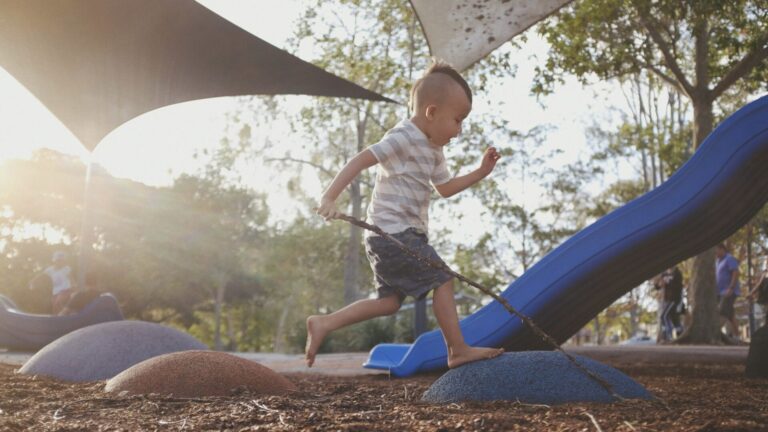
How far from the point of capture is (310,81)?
28.5ft

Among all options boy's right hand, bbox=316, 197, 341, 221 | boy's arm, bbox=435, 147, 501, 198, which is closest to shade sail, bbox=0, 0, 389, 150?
boy's arm, bbox=435, 147, 501, 198

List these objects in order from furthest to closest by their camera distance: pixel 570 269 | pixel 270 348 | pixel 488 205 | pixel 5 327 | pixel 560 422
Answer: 1. pixel 270 348
2. pixel 488 205
3. pixel 5 327
4. pixel 570 269
5. pixel 560 422

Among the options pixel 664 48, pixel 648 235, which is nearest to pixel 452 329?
pixel 648 235

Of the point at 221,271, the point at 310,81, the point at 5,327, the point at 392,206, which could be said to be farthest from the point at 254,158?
the point at 392,206

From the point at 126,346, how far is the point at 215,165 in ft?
86.7

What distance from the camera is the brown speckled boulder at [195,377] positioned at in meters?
4.01

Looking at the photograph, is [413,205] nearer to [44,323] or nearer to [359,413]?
[359,413]

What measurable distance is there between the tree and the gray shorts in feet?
25.6

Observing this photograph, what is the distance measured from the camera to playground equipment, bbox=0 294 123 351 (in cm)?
1024

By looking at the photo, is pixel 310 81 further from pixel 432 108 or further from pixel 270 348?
pixel 270 348

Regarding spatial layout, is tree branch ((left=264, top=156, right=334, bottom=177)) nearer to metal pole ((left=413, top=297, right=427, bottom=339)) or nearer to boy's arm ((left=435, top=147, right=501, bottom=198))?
metal pole ((left=413, top=297, right=427, bottom=339))

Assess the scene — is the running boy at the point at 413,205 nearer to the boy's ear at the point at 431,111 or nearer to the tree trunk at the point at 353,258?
the boy's ear at the point at 431,111

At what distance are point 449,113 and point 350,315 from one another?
113 centimetres

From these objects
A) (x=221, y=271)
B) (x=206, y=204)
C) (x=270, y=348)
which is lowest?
(x=270, y=348)
